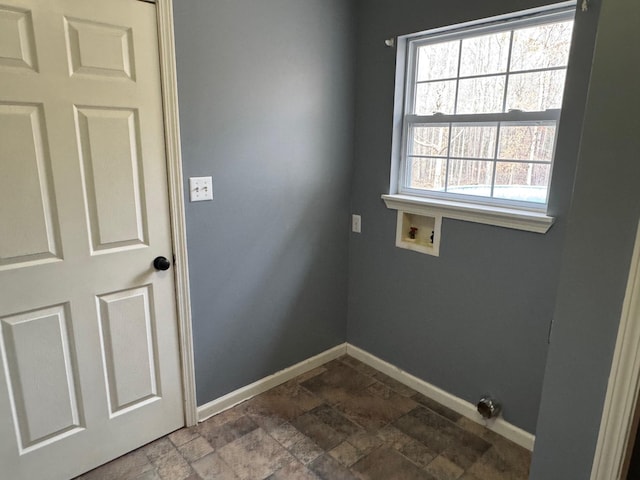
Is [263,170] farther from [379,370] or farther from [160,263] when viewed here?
[379,370]

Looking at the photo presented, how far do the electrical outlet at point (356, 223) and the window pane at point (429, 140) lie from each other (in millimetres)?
523

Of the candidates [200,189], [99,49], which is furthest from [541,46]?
[99,49]

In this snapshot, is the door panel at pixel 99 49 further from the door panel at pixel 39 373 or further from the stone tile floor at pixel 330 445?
the stone tile floor at pixel 330 445

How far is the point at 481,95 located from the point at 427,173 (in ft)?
1.60

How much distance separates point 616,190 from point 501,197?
1079 millimetres

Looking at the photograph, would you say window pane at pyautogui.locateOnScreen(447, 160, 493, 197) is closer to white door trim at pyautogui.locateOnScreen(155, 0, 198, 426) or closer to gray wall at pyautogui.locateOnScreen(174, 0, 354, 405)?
gray wall at pyautogui.locateOnScreen(174, 0, 354, 405)

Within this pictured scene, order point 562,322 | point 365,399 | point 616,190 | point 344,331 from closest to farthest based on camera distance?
point 616,190, point 562,322, point 365,399, point 344,331

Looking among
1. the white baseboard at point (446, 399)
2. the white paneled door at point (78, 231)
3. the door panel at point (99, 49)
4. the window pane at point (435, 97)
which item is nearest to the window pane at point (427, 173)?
the window pane at point (435, 97)

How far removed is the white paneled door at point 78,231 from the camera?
1.49 metres

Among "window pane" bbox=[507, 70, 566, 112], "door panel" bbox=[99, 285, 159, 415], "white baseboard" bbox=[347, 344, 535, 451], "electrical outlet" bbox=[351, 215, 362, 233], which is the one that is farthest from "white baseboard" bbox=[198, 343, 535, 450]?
"window pane" bbox=[507, 70, 566, 112]

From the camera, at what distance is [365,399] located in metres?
2.42

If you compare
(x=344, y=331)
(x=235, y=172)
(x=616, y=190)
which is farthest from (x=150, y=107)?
(x=344, y=331)

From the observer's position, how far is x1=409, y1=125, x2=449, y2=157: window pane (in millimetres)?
2260

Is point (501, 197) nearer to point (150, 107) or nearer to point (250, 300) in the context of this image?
point (250, 300)
